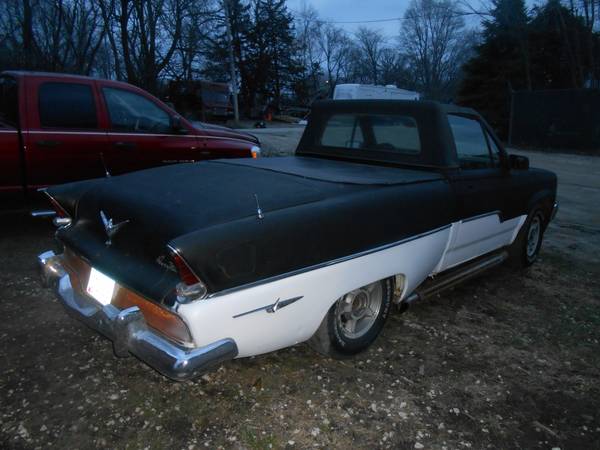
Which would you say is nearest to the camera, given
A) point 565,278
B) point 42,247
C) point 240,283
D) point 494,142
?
point 240,283

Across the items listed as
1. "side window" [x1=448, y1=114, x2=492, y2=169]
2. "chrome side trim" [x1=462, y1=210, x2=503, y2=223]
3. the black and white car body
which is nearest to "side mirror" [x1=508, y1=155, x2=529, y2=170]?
the black and white car body

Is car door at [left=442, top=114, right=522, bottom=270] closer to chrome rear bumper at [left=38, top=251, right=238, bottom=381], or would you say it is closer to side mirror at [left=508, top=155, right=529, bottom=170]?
side mirror at [left=508, top=155, right=529, bottom=170]

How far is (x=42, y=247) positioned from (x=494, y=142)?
4635 millimetres

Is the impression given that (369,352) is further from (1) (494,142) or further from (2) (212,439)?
(1) (494,142)

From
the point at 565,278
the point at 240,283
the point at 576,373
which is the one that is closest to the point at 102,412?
the point at 240,283

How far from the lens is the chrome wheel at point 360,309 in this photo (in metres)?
2.87

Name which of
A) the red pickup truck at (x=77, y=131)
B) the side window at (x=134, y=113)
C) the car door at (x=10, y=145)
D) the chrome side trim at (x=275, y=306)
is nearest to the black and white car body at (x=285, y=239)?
the chrome side trim at (x=275, y=306)

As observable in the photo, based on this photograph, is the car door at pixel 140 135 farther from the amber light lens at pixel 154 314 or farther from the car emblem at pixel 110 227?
the car emblem at pixel 110 227

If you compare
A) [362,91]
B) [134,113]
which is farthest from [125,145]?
[362,91]

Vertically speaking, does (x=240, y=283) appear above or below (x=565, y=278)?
above

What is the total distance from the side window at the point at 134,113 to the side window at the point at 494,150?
370cm

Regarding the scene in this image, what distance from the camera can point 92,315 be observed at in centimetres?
246

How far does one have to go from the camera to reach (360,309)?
3.01 metres

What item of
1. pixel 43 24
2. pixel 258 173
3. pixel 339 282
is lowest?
pixel 339 282
